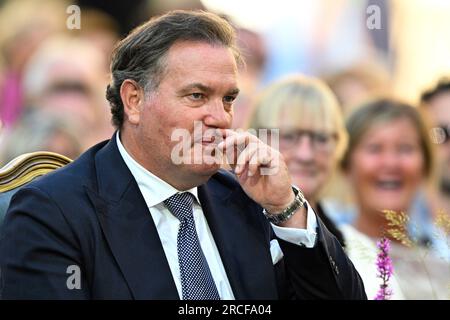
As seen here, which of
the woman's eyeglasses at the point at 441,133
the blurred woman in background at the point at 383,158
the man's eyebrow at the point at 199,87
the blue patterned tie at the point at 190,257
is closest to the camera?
the blue patterned tie at the point at 190,257

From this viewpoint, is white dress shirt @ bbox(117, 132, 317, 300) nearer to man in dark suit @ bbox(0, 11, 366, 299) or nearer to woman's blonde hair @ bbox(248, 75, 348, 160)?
man in dark suit @ bbox(0, 11, 366, 299)

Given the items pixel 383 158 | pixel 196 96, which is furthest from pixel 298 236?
pixel 383 158

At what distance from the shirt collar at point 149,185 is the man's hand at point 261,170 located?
195mm

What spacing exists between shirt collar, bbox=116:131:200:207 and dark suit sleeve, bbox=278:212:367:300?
34cm

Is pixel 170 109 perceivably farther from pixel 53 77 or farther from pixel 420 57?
pixel 420 57

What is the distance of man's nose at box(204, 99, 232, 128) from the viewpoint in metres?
2.26

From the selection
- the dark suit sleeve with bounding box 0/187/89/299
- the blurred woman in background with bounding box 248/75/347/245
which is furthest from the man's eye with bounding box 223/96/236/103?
the blurred woman in background with bounding box 248/75/347/245

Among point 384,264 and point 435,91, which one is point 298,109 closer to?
point 435,91

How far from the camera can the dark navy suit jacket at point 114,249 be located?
6.73 ft

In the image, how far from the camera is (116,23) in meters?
4.85

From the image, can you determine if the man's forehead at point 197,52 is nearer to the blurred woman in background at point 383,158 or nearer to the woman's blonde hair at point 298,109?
the woman's blonde hair at point 298,109

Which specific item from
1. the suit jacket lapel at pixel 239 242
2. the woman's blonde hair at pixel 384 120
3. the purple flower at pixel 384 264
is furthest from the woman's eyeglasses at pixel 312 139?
the purple flower at pixel 384 264
